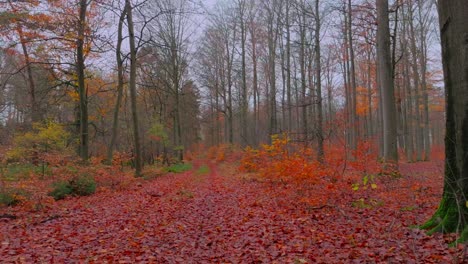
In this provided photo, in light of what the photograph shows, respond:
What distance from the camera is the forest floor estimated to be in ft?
15.3

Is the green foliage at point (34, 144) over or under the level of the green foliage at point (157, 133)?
under

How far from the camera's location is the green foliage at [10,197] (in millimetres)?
8586

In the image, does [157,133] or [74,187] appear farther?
[157,133]

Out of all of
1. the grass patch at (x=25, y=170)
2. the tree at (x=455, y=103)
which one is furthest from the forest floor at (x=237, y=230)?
the grass patch at (x=25, y=170)

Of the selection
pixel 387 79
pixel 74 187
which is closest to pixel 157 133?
pixel 74 187

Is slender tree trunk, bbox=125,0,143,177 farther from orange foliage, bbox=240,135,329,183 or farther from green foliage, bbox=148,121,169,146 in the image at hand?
green foliage, bbox=148,121,169,146

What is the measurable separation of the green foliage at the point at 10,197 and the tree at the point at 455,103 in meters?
9.87

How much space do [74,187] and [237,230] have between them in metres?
7.31

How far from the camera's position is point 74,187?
1094 cm

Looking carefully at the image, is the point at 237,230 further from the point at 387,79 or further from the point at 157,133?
the point at 157,133

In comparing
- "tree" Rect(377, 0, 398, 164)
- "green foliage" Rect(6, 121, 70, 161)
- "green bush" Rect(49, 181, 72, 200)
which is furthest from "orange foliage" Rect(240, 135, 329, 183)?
"green foliage" Rect(6, 121, 70, 161)

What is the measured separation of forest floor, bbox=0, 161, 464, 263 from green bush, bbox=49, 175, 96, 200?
0.64 metres

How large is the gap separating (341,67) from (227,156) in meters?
13.3

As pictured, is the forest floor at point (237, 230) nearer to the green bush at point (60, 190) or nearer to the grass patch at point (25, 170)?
the green bush at point (60, 190)
